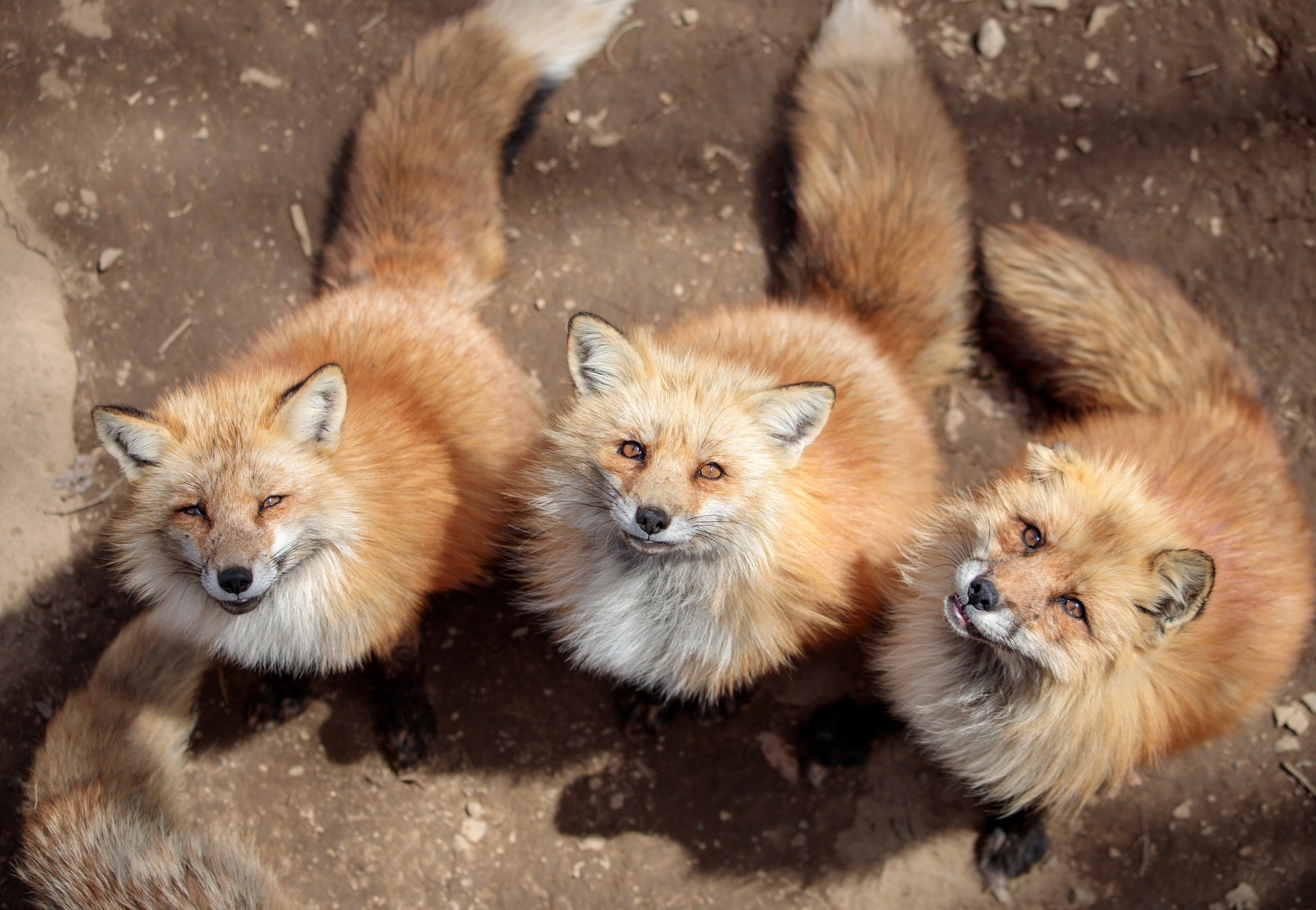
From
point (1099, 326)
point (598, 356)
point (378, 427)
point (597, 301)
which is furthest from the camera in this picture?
point (597, 301)

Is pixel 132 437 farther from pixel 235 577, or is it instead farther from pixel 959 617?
pixel 959 617

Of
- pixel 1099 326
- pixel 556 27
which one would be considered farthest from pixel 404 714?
pixel 1099 326

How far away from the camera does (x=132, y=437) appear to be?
2344 millimetres

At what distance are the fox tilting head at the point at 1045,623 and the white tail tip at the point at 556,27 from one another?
7.31 feet

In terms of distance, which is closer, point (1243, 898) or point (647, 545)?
point (647, 545)

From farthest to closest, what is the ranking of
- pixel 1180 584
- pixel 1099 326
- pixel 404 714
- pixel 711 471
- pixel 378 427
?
pixel 404 714 → pixel 1099 326 → pixel 378 427 → pixel 711 471 → pixel 1180 584

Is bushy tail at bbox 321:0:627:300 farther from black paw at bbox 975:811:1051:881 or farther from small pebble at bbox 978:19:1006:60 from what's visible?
black paw at bbox 975:811:1051:881

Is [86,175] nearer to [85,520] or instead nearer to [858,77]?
[85,520]

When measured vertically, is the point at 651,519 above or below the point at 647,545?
above

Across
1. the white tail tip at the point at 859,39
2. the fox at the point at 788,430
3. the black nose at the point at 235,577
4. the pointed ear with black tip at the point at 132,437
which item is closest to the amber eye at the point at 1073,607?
the fox at the point at 788,430

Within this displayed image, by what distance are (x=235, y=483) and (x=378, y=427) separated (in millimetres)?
431

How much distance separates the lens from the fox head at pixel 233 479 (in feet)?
7.53

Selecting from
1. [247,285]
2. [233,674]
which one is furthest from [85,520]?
[247,285]

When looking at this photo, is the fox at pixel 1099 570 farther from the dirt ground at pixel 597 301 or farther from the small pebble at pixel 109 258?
the small pebble at pixel 109 258
